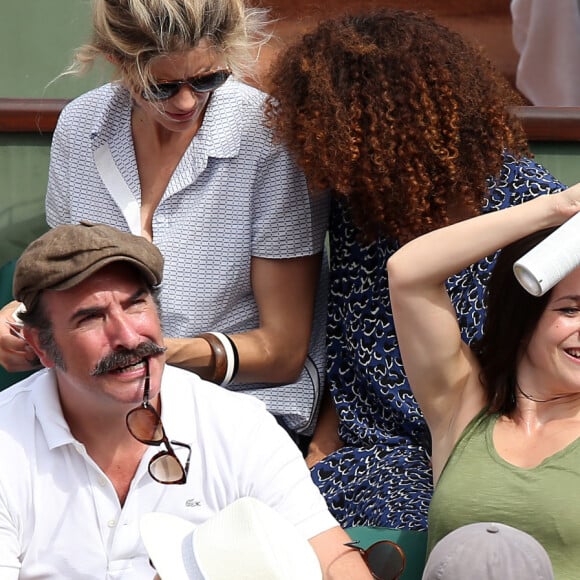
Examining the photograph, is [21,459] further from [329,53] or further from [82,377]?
[329,53]

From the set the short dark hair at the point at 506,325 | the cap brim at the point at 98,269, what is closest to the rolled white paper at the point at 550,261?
the short dark hair at the point at 506,325

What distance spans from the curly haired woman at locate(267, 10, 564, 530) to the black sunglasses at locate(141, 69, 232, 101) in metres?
0.16

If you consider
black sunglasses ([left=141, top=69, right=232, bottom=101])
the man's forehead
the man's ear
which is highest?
black sunglasses ([left=141, top=69, right=232, bottom=101])

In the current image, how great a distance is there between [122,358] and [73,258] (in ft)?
0.62

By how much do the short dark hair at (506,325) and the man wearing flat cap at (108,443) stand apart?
413mm

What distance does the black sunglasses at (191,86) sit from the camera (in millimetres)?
2762

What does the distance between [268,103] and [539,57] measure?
57.4 inches

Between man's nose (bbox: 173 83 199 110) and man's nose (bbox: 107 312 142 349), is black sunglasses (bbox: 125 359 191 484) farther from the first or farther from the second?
man's nose (bbox: 173 83 199 110)

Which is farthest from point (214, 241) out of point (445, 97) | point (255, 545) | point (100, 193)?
point (255, 545)

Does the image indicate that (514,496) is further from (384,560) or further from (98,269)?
(98,269)

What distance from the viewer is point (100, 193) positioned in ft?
9.84

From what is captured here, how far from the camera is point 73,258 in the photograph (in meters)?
2.19

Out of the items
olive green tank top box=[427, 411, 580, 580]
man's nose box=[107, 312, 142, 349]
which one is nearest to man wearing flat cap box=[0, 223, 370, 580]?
man's nose box=[107, 312, 142, 349]

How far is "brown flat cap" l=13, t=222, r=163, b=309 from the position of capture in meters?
2.19
